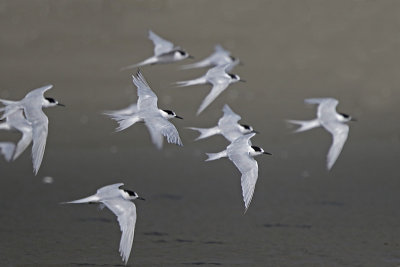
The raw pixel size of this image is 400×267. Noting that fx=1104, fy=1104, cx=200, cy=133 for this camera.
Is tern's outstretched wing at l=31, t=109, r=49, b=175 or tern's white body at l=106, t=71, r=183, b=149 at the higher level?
tern's white body at l=106, t=71, r=183, b=149

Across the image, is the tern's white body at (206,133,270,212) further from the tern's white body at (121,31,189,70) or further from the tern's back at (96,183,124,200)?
the tern's white body at (121,31,189,70)

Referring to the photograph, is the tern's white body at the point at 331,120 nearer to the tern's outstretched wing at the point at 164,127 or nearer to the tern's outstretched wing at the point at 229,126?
the tern's outstretched wing at the point at 229,126

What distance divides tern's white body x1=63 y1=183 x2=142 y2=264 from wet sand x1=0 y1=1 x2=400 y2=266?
526mm

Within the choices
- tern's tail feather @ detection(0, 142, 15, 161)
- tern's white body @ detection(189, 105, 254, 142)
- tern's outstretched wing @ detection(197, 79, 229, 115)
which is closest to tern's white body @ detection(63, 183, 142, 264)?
tern's white body @ detection(189, 105, 254, 142)

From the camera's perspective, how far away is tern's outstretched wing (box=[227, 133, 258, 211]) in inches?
389

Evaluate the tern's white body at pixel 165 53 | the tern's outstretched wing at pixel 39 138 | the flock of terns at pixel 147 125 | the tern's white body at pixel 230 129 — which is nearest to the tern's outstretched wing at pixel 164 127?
the flock of terns at pixel 147 125

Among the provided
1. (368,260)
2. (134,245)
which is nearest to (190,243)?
(134,245)

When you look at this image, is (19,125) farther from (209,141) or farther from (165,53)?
(209,141)

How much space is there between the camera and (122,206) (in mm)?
9680

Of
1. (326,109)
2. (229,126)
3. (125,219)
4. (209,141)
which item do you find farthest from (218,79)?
(209,141)

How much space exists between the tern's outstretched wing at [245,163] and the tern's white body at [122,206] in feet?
3.32

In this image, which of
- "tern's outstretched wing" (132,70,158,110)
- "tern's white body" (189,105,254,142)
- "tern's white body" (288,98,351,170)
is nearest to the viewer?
"tern's outstretched wing" (132,70,158,110)

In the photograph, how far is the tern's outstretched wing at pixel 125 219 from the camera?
9270 mm

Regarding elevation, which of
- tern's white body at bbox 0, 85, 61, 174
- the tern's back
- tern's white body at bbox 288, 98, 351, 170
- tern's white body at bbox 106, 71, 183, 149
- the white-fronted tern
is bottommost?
the white-fronted tern
